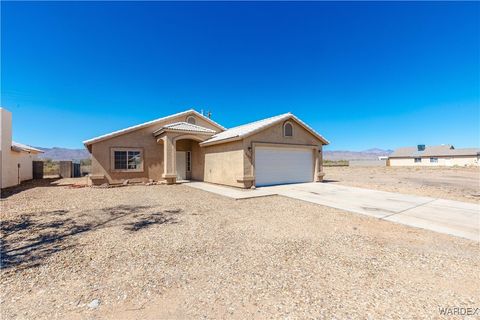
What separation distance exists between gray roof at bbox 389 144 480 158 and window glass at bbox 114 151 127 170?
63089 millimetres

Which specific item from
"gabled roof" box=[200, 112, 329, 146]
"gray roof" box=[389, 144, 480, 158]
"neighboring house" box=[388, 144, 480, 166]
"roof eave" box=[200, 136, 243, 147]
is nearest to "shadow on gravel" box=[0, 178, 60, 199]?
"roof eave" box=[200, 136, 243, 147]

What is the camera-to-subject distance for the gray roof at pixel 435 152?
48.2m

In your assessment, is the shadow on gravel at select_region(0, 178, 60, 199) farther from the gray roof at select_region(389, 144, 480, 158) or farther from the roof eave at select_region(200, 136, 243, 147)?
the gray roof at select_region(389, 144, 480, 158)

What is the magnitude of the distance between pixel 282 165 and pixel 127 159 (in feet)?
36.4

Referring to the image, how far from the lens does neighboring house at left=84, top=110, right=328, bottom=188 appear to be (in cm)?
1351

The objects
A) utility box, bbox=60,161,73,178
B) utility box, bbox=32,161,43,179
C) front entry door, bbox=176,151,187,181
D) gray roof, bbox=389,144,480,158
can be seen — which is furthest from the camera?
gray roof, bbox=389,144,480,158

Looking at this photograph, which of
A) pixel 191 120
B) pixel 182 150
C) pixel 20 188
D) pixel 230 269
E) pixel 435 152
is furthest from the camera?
pixel 435 152

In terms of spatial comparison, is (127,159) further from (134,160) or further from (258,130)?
(258,130)

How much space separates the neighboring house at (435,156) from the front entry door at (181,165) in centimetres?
5782

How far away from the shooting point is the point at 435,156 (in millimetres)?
50469

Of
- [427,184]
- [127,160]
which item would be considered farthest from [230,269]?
[427,184]

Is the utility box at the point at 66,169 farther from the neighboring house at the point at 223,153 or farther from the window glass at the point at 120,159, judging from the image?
the window glass at the point at 120,159

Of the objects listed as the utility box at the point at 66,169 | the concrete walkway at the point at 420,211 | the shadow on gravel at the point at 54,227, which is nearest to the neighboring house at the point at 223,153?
the concrete walkway at the point at 420,211

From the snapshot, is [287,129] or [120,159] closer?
[287,129]
